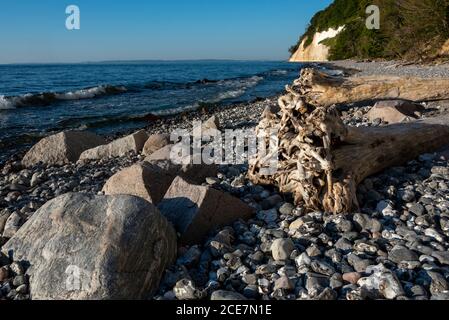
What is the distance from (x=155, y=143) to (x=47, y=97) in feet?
48.2

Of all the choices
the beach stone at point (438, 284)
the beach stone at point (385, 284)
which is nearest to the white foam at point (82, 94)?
the beach stone at point (385, 284)

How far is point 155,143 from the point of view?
8.33 metres

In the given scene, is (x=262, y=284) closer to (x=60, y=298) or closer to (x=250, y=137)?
(x=60, y=298)

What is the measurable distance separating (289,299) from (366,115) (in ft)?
21.1

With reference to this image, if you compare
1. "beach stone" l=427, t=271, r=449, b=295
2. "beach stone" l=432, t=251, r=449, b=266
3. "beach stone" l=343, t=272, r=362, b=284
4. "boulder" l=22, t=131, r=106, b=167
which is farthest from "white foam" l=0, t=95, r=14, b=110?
"beach stone" l=427, t=271, r=449, b=295

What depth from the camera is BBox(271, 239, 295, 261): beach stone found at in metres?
3.10

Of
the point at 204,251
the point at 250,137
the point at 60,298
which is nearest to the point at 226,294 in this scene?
the point at 204,251

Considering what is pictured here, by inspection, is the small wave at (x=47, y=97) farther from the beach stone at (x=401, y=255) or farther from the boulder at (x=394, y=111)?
the beach stone at (x=401, y=255)

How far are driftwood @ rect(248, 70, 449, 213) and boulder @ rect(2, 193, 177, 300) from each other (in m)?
1.56

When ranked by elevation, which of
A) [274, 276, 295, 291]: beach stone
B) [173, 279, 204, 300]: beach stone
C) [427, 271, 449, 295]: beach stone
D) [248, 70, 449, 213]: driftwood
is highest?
[248, 70, 449, 213]: driftwood

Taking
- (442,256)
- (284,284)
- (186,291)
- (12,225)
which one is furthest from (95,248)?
(442,256)

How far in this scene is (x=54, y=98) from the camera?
20484 mm

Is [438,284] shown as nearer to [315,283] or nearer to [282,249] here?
[315,283]

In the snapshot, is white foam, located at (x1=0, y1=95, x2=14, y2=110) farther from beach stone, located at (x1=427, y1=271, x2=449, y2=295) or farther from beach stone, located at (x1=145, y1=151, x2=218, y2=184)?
beach stone, located at (x1=427, y1=271, x2=449, y2=295)
